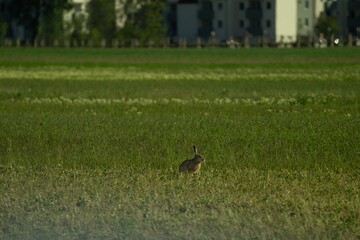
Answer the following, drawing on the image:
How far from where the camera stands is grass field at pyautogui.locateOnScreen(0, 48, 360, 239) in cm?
1273

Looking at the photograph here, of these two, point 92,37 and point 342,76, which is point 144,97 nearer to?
point 342,76

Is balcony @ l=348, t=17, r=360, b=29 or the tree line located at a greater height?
balcony @ l=348, t=17, r=360, b=29

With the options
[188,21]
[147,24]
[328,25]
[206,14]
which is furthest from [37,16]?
[328,25]

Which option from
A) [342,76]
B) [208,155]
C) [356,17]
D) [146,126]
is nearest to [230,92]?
[342,76]

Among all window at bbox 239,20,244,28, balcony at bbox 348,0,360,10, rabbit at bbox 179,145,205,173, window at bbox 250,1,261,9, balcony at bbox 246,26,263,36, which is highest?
rabbit at bbox 179,145,205,173

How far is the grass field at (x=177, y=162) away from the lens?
12734mm

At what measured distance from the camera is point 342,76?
143ft

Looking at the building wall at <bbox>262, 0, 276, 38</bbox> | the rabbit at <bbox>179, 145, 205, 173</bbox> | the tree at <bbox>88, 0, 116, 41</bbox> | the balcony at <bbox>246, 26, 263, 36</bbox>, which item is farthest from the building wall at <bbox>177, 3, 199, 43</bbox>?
Result: the rabbit at <bbox>179, 145, 205, 173</bbox>

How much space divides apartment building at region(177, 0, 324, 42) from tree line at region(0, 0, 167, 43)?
13.5 ft

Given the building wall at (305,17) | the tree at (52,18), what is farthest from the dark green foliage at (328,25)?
the tree at (52,18)

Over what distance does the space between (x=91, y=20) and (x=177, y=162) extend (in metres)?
84.7

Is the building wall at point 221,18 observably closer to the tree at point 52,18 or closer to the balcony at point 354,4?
the tree at point 52,18

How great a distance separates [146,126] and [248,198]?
8583 mm

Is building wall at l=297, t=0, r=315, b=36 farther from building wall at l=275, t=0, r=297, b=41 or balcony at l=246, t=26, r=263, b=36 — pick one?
balcony at l=246, t=26, r=263, b=36
